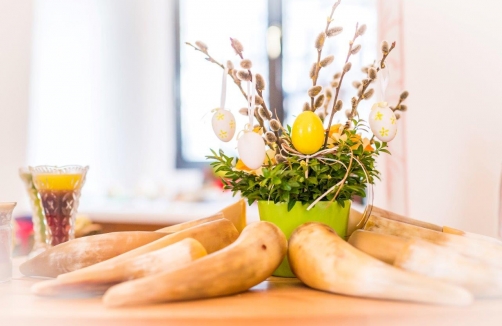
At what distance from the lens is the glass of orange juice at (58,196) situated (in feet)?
2.73

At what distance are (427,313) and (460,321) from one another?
0.09 ft

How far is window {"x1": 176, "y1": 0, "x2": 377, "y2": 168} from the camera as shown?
3.76 metres

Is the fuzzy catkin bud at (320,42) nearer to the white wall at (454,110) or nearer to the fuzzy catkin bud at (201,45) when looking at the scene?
the fuzzy catkin bud at (201,45)

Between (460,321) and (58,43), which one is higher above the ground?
(58,43)

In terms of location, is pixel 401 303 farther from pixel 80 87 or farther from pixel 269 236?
pixel 80 87

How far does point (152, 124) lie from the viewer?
12.8ft

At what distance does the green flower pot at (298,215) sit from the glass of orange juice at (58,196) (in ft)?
1.27

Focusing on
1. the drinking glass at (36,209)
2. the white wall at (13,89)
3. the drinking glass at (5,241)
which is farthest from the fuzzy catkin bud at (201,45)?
the white wall at (13,89)

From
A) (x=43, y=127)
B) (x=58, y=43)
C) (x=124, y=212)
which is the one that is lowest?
(x=124, y=212)

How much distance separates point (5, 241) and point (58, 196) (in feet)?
0.68

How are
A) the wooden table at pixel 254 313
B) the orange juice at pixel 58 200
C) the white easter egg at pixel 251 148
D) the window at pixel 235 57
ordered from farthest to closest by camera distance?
the window at pixel 235 57
the orange juice at pixel 58 200
the white easter egg at pixel 251 148
the wooden table at pixel 254 313

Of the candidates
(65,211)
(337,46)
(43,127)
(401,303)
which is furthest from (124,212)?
(401,303)

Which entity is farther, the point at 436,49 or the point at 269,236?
the point at 436,49

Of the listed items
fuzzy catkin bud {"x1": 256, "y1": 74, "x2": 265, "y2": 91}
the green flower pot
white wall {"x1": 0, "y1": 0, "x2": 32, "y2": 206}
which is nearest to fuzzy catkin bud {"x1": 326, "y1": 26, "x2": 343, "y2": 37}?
fuzzy catkin bud {"x1": 256, "y1": 74, "x2": 265, "y2": 91}
